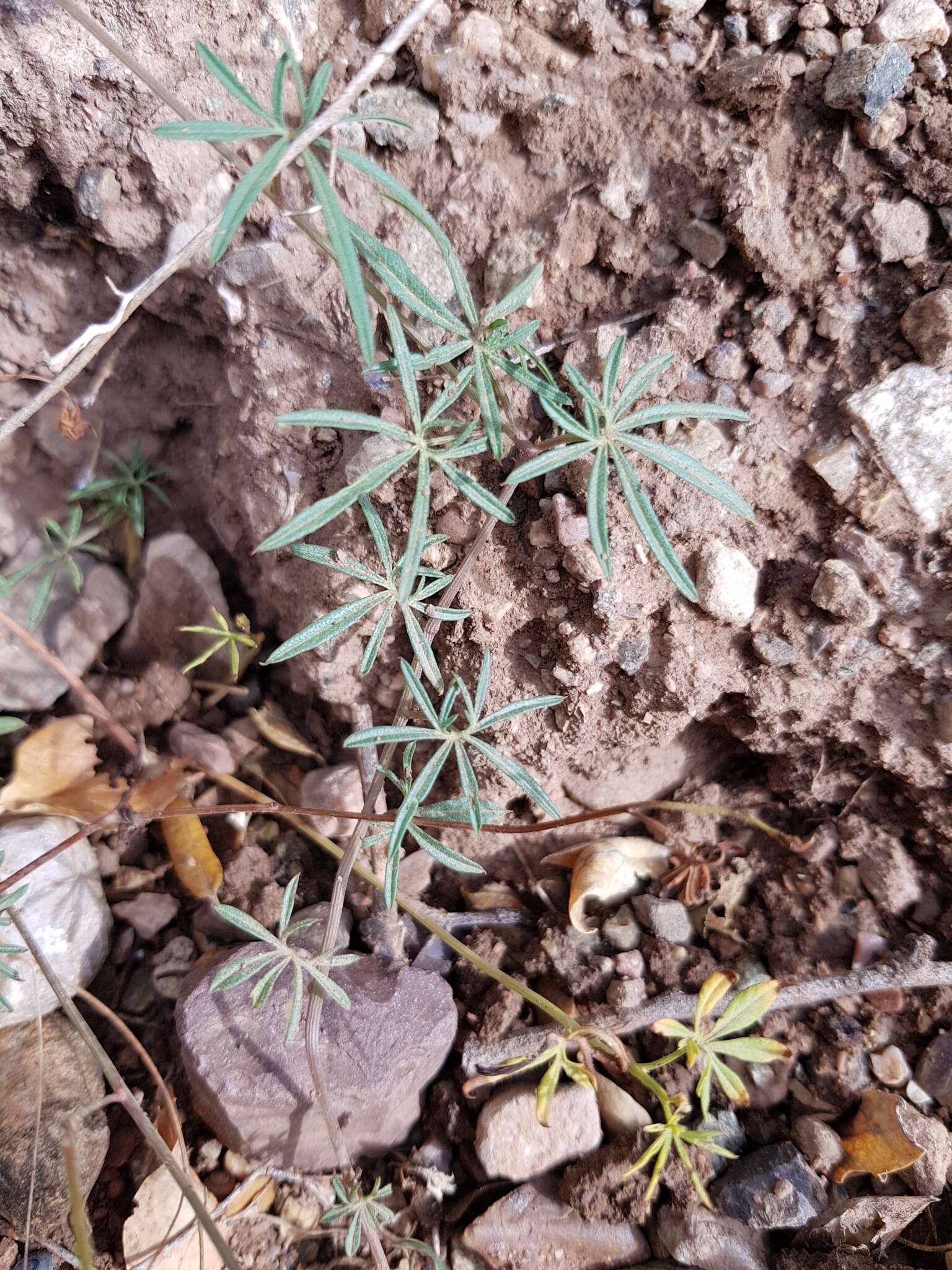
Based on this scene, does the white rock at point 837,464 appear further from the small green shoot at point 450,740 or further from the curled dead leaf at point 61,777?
the curled dead leaf at point 61,777

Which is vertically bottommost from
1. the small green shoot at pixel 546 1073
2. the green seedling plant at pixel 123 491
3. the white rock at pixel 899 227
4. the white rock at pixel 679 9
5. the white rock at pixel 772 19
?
the small green shoot at pixel 546 1073

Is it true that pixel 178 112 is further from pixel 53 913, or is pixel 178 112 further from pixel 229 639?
pixel 53 913

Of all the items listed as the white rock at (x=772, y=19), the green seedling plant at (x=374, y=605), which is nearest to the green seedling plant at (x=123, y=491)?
the green seedling plant at (x=374, y=605)

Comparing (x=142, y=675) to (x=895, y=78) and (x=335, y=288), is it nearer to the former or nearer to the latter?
(x=335, y=288)

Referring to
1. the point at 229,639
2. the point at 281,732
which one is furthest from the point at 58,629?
the point at 281,732

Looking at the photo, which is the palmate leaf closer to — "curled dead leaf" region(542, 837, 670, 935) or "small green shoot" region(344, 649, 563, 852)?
"small green shoot" region(344, 649, 563, 852)

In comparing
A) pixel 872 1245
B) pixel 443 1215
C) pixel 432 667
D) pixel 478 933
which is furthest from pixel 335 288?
pixel 872 1245

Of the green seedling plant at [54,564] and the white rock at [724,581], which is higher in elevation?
the green seedling plant at [54,564]
